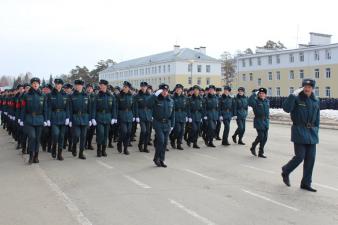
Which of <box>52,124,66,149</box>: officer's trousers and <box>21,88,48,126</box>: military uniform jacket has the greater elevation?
<box>21,88,48,126</box>: military uniform jacket

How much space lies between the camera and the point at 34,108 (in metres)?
10.2

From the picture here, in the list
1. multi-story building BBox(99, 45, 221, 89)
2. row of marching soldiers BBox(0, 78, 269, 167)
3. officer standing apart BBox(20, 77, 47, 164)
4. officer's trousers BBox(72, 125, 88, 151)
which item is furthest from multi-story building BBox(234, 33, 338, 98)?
officer standing apart BBox(20, 77, 47, 164)

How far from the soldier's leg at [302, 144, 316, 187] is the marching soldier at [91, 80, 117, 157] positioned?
5758 millimetres

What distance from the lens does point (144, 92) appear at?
1316 cm

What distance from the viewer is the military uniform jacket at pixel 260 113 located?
1156 centimetres

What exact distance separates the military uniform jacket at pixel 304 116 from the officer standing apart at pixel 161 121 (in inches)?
127

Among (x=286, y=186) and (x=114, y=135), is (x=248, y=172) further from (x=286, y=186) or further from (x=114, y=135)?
(x=114, y=135)

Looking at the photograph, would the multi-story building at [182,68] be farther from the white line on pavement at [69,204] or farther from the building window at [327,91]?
the white line on pavement at [69,204]

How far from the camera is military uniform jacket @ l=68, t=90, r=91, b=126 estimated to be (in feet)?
36.5

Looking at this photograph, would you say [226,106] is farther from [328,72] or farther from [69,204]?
[328,72]

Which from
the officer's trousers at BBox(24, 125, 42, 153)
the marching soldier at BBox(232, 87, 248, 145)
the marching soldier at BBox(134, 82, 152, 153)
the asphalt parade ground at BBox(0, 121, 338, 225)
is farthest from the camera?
the marching soldier at BBox(232, 87, 248, 145)

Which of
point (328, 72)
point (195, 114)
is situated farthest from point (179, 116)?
point (328, 72)

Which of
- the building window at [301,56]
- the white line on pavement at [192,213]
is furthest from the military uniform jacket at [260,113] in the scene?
the building window at [301,56]

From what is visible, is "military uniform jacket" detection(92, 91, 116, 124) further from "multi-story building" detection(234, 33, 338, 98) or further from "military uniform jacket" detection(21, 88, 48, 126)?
"multi-story building" detection(234, 33, 338, 98)
